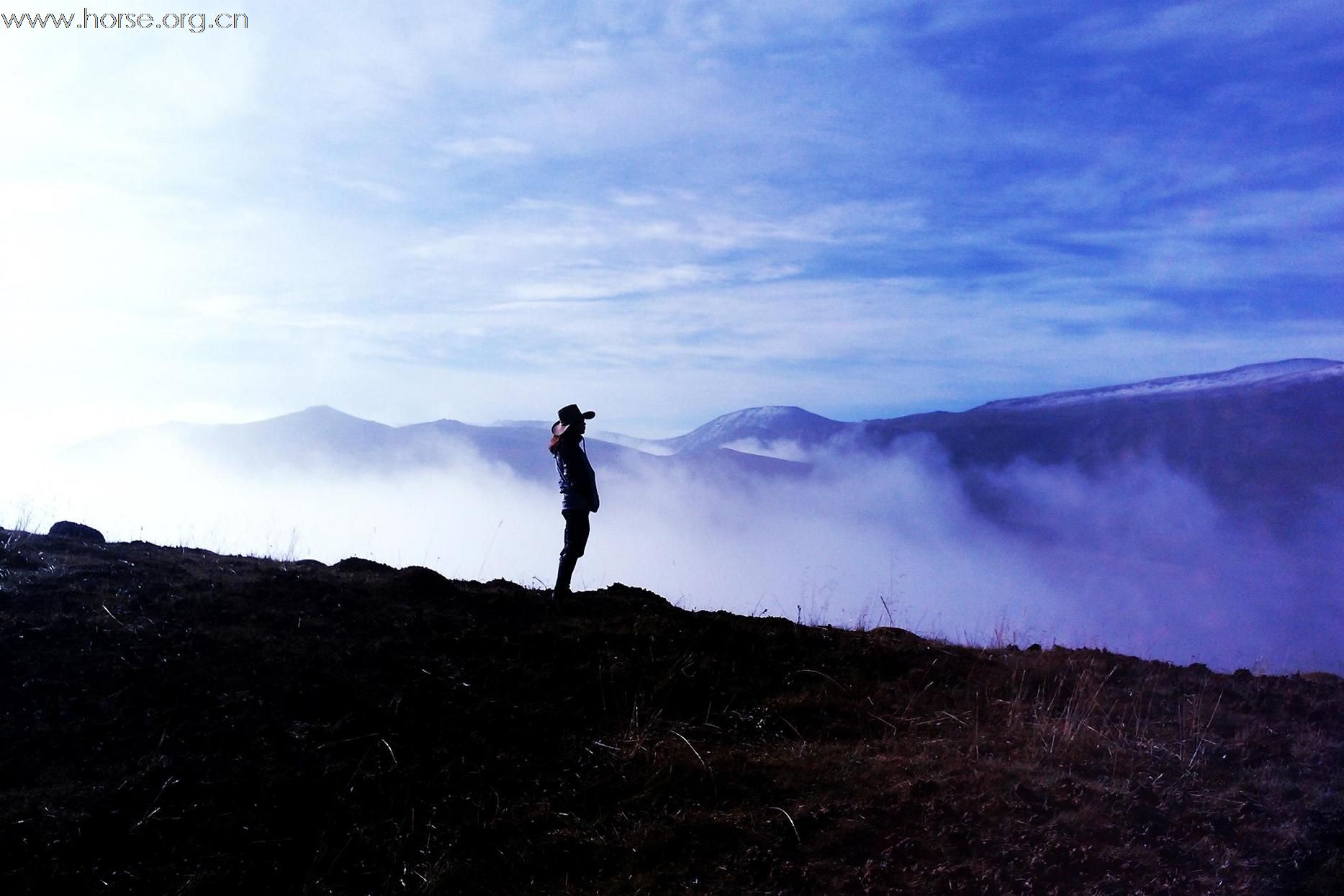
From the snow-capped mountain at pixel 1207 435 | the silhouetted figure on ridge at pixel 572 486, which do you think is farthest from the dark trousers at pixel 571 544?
the snow-capped mountain at pixel 1207 435

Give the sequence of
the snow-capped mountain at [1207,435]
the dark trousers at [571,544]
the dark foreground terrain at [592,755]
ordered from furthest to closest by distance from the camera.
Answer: the snow-capped mountain at [1207,435]
the dark trousers at [571,544]
the dark foreground terrain at [592,755]

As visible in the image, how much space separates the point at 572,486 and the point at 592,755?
355 cm

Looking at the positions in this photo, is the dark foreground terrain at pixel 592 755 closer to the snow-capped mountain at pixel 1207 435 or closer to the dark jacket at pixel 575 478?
the dark jacket at pixel 575 478

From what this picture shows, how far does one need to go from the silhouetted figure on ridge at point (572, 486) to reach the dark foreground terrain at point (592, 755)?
2.29 feet

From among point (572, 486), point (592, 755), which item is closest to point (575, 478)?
point (572, 486)

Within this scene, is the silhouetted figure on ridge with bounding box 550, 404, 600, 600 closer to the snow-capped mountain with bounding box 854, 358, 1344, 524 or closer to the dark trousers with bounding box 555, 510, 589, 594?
the dark trousers with bounding box 555, 510, 589, 594

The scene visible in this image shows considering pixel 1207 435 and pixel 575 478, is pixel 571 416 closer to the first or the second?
pixel 575 478

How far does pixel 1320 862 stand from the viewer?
204 inches

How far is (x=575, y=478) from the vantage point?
9320 mm

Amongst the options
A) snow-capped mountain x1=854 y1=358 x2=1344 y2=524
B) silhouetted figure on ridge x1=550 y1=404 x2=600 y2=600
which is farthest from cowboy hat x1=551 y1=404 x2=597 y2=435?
snow-capped mountain x1=854 y1=358 x2=1344 y2=524

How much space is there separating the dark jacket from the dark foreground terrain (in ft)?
3.99

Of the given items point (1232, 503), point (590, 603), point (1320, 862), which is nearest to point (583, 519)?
point (590, 603)

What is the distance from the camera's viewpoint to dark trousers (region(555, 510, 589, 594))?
9039mm

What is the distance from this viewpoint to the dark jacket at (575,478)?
9.32 metres
